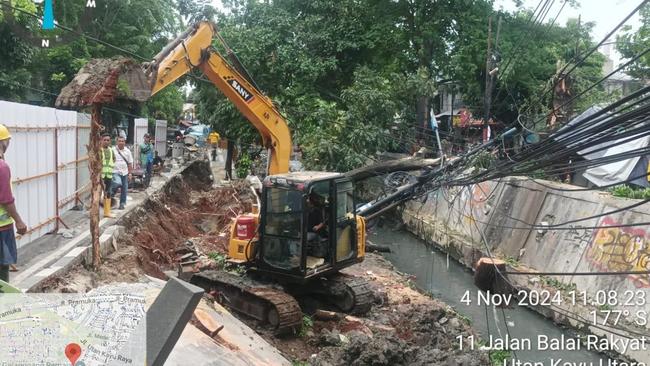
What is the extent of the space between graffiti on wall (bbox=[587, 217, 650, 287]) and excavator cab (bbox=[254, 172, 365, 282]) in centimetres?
535

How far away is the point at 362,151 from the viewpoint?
17.3 meters

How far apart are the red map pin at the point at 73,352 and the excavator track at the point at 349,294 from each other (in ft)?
24.5

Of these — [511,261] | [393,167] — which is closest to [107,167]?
[393,167]

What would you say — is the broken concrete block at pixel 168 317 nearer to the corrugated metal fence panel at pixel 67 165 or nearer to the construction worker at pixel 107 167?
the construction worker at pixel 107 167

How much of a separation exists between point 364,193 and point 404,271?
231 inches

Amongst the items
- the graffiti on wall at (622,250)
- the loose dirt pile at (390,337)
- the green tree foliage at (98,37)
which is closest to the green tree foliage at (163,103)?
the green tree foliage at (98,37)

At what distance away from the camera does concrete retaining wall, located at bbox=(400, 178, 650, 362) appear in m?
10.2

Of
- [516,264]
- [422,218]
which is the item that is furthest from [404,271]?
[422,218]

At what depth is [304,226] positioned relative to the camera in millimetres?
8570

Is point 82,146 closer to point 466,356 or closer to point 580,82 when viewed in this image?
point 466,356

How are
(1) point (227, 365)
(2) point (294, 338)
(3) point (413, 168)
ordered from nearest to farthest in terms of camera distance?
1. (1) point (227, 365)
2. (2) point (294, 338)
3. (3) point (413, 168)

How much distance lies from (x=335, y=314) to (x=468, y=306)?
4567 millimetres

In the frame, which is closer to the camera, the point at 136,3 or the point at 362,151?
the point at 362,151

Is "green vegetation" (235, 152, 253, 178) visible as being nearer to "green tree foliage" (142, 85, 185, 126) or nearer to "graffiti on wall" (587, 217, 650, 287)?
"green tree foliage" (142, 85, 185, 126)
